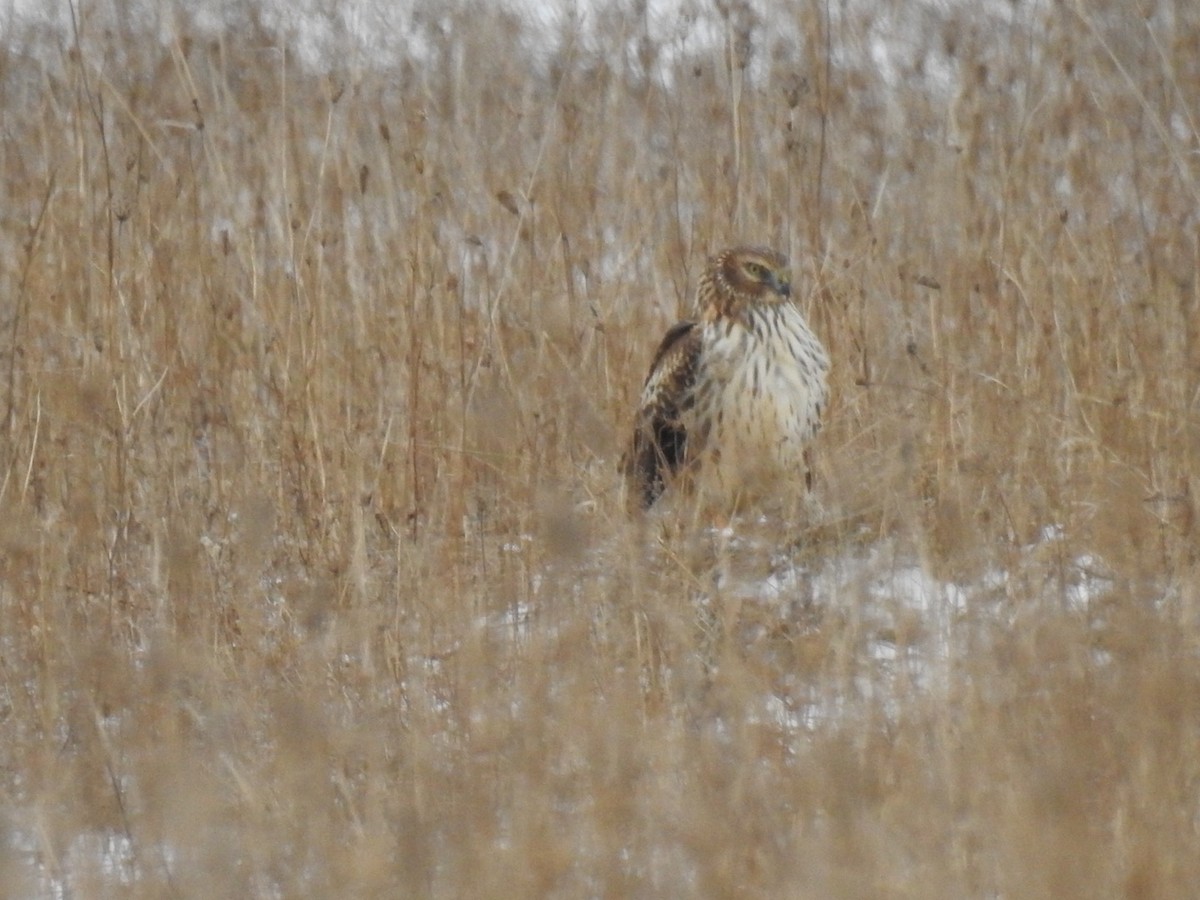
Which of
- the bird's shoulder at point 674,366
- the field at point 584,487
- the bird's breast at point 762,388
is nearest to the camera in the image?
the field at point 584,487

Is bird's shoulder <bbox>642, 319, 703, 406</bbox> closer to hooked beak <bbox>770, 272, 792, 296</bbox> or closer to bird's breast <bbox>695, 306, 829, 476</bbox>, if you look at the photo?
bird's breast <bbox>695, 306, 829, 476</bbox>

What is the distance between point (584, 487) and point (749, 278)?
95 centimetres

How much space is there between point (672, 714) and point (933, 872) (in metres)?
1.01

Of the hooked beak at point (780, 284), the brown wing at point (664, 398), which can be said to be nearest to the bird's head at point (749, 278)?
the hooked beak at point (780, 284)

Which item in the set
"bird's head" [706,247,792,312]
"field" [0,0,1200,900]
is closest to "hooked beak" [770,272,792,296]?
"bird's head" [706,247,792,312]

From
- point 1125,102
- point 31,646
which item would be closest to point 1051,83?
point 1125,102

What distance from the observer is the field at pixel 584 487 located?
8.32 ft

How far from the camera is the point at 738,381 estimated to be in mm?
4809

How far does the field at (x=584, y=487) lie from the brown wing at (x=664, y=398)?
19 cm

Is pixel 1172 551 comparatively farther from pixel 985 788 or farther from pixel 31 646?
pixel 31 646

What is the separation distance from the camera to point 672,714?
326 centimetres

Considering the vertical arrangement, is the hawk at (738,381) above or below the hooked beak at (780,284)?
below

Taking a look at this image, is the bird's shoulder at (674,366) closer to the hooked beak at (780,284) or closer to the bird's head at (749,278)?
the bird's head at (749,278)

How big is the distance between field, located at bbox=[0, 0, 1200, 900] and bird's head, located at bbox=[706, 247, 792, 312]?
0.69ft
